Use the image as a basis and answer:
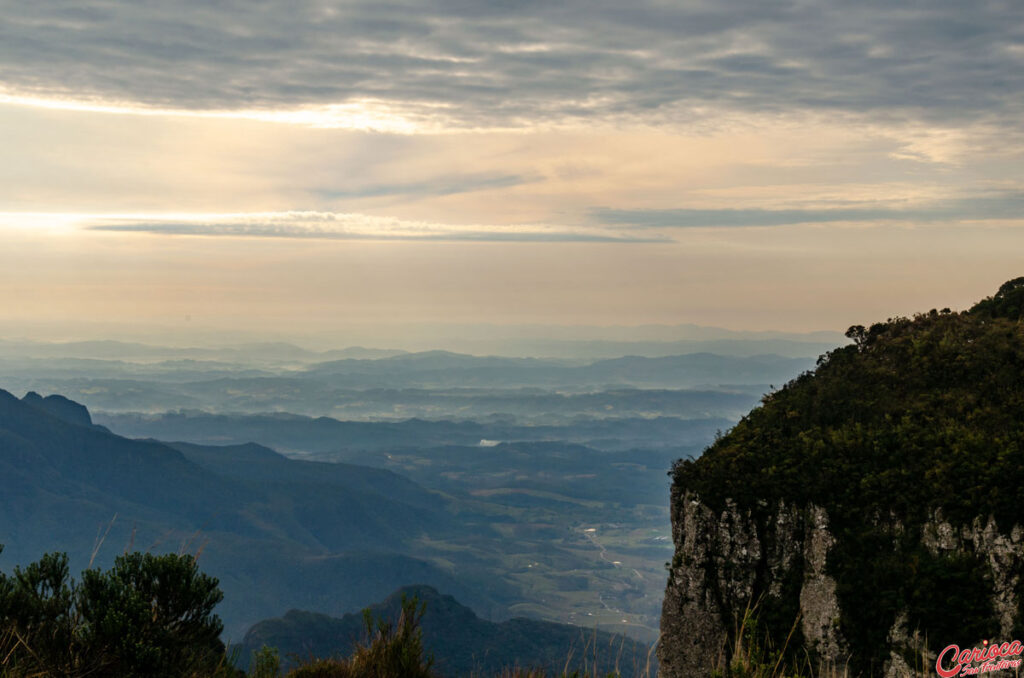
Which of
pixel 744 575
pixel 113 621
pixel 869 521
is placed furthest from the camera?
pixel 744 575

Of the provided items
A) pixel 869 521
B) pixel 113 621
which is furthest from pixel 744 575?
pixel 113 621

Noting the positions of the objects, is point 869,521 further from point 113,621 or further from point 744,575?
point 113,621

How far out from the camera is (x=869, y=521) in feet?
114

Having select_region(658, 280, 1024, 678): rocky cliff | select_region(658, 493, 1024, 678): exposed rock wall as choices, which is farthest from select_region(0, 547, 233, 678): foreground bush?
select_region(658, 493, 1024, 678): exposed rock wall

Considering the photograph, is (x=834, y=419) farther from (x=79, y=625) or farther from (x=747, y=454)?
(x=79, y=625)

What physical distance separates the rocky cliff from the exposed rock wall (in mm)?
56

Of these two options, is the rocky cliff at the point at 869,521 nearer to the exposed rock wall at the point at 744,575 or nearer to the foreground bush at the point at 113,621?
the exposed rock wall at the point at 744,575

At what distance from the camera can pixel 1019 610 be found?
98.5 feet

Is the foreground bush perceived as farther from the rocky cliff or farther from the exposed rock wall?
the exposed rock wall

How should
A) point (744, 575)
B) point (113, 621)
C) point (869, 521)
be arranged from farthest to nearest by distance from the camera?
point (744, 575)
point (869, 521)
point (113, 621)

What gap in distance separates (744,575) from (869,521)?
5392 mm

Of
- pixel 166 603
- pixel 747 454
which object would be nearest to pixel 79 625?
pixel 166 603

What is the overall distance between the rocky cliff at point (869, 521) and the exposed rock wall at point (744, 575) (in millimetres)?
56

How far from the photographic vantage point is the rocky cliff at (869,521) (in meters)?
31.5
